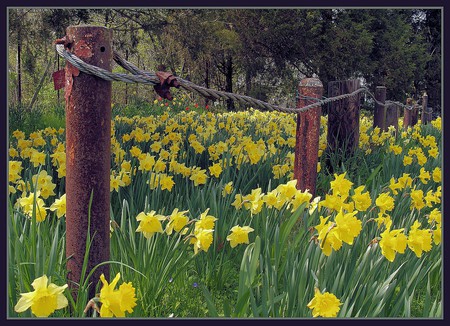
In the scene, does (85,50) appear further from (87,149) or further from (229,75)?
(229,75)

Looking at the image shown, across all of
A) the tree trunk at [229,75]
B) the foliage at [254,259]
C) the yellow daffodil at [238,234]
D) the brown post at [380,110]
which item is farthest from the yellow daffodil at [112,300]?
the tree trunk at [229,75]

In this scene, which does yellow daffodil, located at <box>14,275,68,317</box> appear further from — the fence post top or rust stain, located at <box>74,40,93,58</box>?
the fence post top

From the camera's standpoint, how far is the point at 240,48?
11.4m

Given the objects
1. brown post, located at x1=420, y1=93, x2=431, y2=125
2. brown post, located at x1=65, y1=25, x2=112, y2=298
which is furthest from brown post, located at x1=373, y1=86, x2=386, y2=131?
brown post, located at x1=65, y1=25, x2=112, y2=298

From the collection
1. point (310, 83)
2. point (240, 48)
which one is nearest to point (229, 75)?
point (240, 48)

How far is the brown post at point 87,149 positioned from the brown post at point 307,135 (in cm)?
143

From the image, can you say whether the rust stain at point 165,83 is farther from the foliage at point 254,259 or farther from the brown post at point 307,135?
the brown post at point 307,135

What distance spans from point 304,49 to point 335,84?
959 centimetres

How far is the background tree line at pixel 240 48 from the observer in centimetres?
804

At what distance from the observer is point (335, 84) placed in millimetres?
4293

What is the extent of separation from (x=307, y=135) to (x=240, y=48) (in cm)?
898

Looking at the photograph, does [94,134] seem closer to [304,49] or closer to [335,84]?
[335,84]

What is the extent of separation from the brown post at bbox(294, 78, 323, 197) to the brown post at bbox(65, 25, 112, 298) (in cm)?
143

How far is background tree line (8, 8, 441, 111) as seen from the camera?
8039mm
